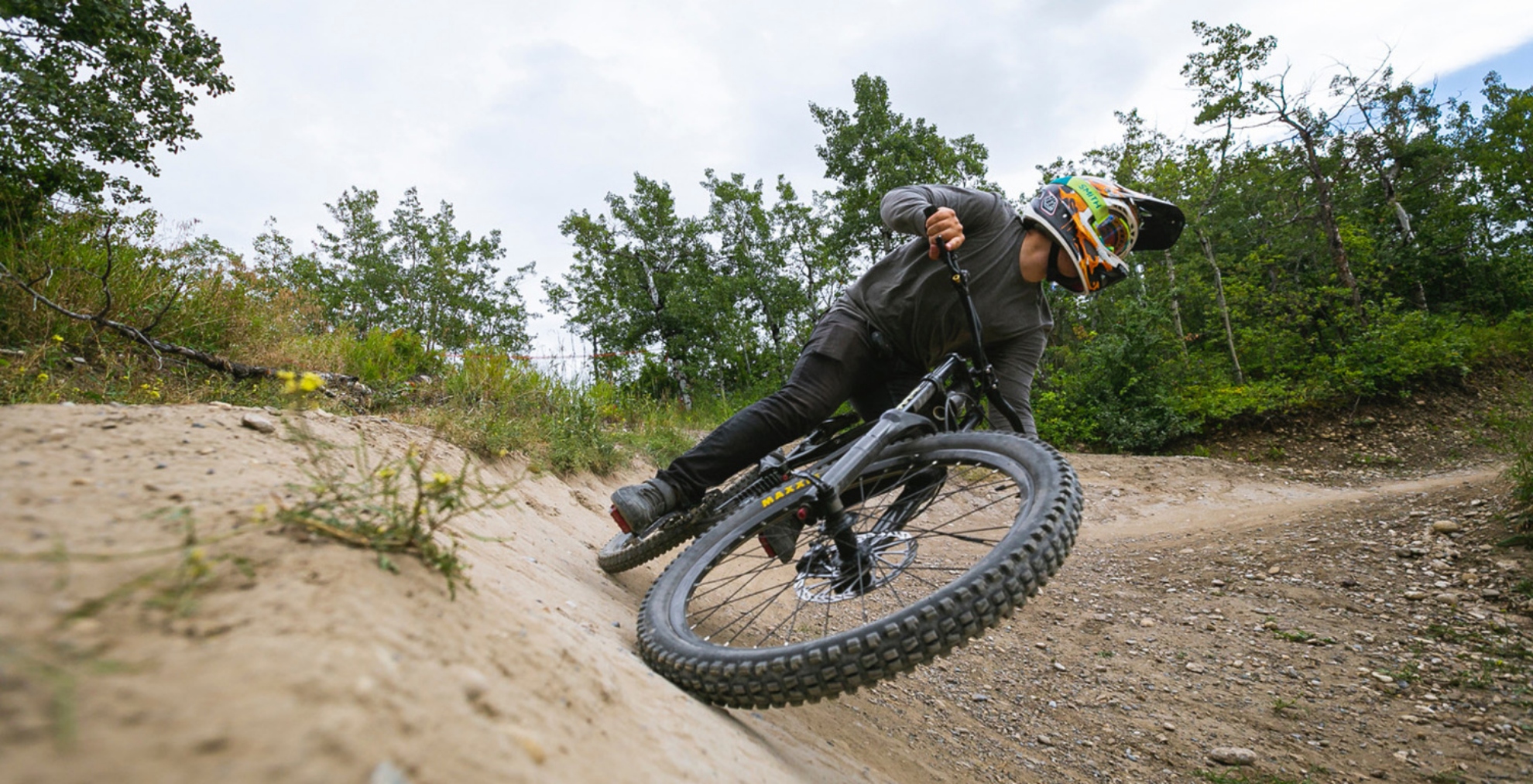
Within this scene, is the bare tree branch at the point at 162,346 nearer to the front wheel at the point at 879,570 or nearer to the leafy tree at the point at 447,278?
the front wheel at the point at 879,570

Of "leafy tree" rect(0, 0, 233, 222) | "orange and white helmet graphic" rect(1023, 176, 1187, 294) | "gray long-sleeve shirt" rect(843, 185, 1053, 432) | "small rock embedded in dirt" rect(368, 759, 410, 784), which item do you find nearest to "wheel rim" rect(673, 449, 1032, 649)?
"gray long-sleeve shirt" rect(843, 185, 1053, 432)

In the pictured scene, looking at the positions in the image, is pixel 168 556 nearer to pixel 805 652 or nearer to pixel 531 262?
pixel 805 652

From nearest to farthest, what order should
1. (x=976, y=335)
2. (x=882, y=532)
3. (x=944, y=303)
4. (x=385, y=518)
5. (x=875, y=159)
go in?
(x=385, y=518) → (x=882, y=532) → (x=976, y=335) → (x=944, y=303) → (x=875, y=159)

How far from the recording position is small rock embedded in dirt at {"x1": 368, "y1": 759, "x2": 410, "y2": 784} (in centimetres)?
65

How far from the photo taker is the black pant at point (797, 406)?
2758mm

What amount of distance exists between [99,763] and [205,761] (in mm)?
79

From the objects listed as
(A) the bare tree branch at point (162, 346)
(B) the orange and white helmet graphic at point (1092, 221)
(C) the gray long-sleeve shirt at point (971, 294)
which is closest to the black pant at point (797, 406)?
(C) the gray long-sleeve shirt at point (971, 294)

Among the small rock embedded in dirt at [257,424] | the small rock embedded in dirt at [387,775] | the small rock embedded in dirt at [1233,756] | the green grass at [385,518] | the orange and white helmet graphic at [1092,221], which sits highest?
the orange and white helmet graphic at [1092,221]

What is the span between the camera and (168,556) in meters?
0.87

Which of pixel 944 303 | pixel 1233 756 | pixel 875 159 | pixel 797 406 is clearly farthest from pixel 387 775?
pixel 875 159

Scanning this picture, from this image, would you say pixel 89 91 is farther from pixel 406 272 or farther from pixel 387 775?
pixel 406 272

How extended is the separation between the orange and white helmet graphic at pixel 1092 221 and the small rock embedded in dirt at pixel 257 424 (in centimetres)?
283

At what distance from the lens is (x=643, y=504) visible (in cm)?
263

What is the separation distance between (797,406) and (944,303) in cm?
80
